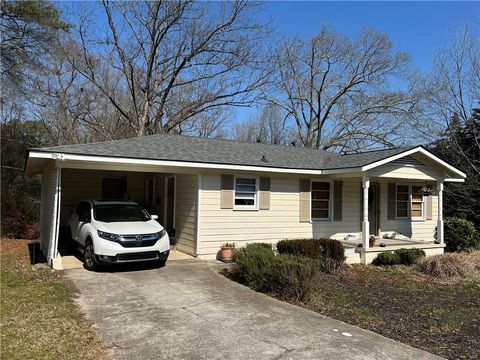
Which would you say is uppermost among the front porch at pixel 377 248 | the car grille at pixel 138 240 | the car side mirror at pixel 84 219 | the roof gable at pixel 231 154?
the roof gable at pixel 231 154

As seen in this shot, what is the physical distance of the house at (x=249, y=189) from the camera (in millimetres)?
11959

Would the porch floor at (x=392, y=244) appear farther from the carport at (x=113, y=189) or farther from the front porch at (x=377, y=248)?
the carport at (x=113, y=189)

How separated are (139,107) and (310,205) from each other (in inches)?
672

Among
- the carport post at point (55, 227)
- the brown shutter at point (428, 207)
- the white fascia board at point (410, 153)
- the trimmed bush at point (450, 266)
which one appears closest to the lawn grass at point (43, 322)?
the carport post at point (55, 227)

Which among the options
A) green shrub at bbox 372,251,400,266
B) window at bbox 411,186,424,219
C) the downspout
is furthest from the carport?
window at bbox 411,186,424,219

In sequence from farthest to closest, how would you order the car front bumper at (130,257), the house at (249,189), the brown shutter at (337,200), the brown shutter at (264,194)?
1. the brown shutter at (337,200)
2. the brown shutter at (264,194)
3. the house at (249,189)
4. the car front bumper at (130,257)

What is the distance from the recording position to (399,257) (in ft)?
44.6

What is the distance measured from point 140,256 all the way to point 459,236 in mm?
12543

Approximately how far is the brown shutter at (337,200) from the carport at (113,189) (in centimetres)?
528

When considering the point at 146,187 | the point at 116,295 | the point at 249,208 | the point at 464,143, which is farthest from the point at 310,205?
the point at 464,143

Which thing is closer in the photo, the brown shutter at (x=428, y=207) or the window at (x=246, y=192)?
the window at (x=246, y=192)

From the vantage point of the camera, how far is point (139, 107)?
92.0 ft

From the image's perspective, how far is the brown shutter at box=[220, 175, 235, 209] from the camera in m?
12.9

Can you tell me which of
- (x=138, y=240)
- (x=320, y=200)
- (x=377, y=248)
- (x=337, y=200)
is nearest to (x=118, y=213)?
(x=138, y=240)
